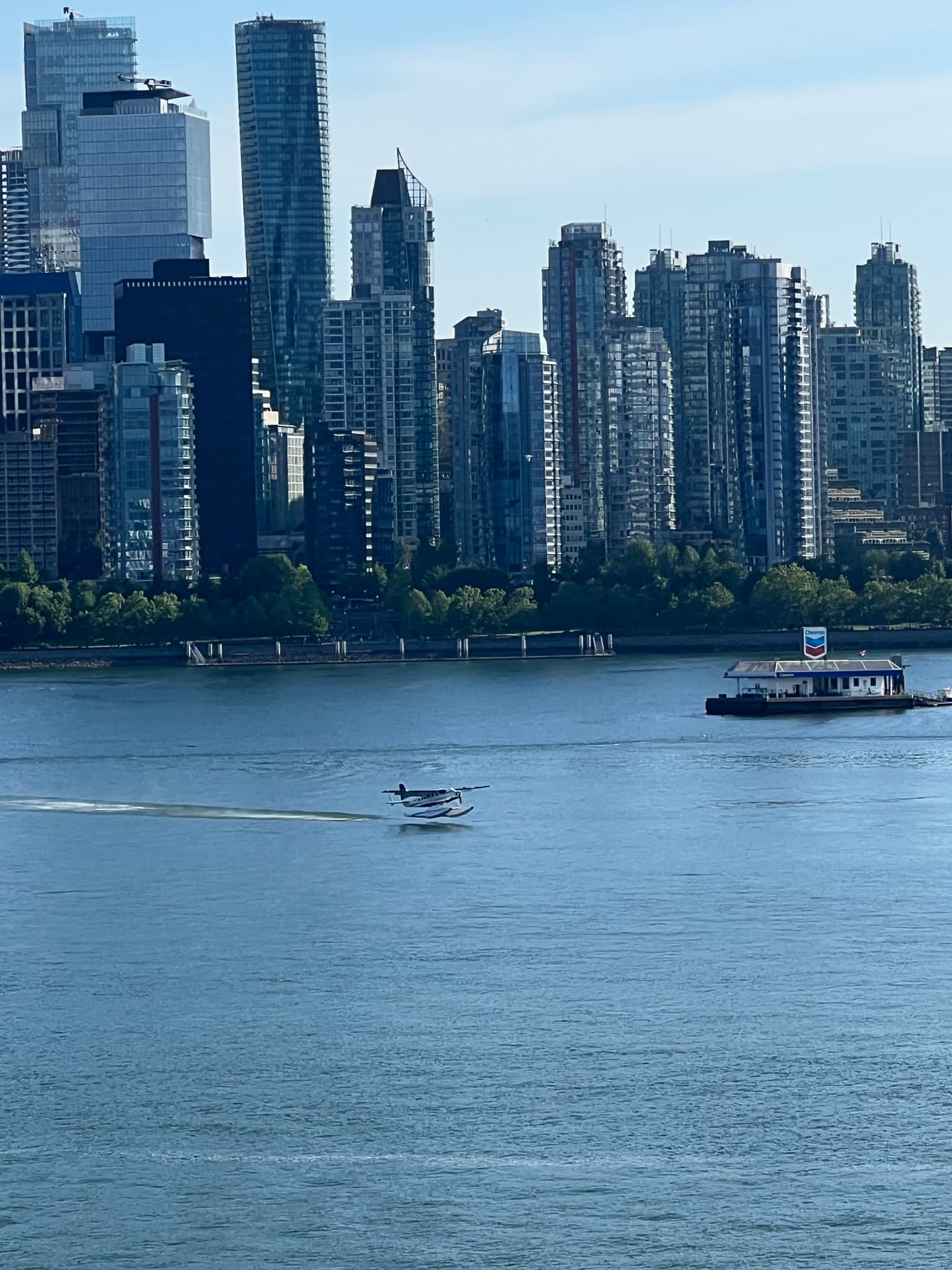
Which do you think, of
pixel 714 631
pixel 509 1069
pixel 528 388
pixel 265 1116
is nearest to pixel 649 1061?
pixel 509 1069

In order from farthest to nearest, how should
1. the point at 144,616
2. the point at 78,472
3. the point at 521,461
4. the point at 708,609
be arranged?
the point at 78,472 → the point at 521,461 → the point at 144,616 → the point at 708,609

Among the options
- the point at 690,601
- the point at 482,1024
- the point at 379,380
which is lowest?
the point at 482,1024

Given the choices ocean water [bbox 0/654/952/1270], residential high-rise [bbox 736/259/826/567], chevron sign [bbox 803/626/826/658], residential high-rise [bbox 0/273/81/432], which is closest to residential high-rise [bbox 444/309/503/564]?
residential high-rise [bbox 736/259/826/567]

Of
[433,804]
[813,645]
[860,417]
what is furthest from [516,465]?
[433,804]

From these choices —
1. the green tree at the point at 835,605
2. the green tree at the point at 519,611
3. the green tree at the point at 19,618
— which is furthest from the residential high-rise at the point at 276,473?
the green tree at the point at 835,605

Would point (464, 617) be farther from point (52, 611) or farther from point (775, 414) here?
point (775, 414)

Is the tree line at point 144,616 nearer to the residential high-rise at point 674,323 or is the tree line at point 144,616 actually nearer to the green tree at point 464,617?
the green tree at point 464,617
